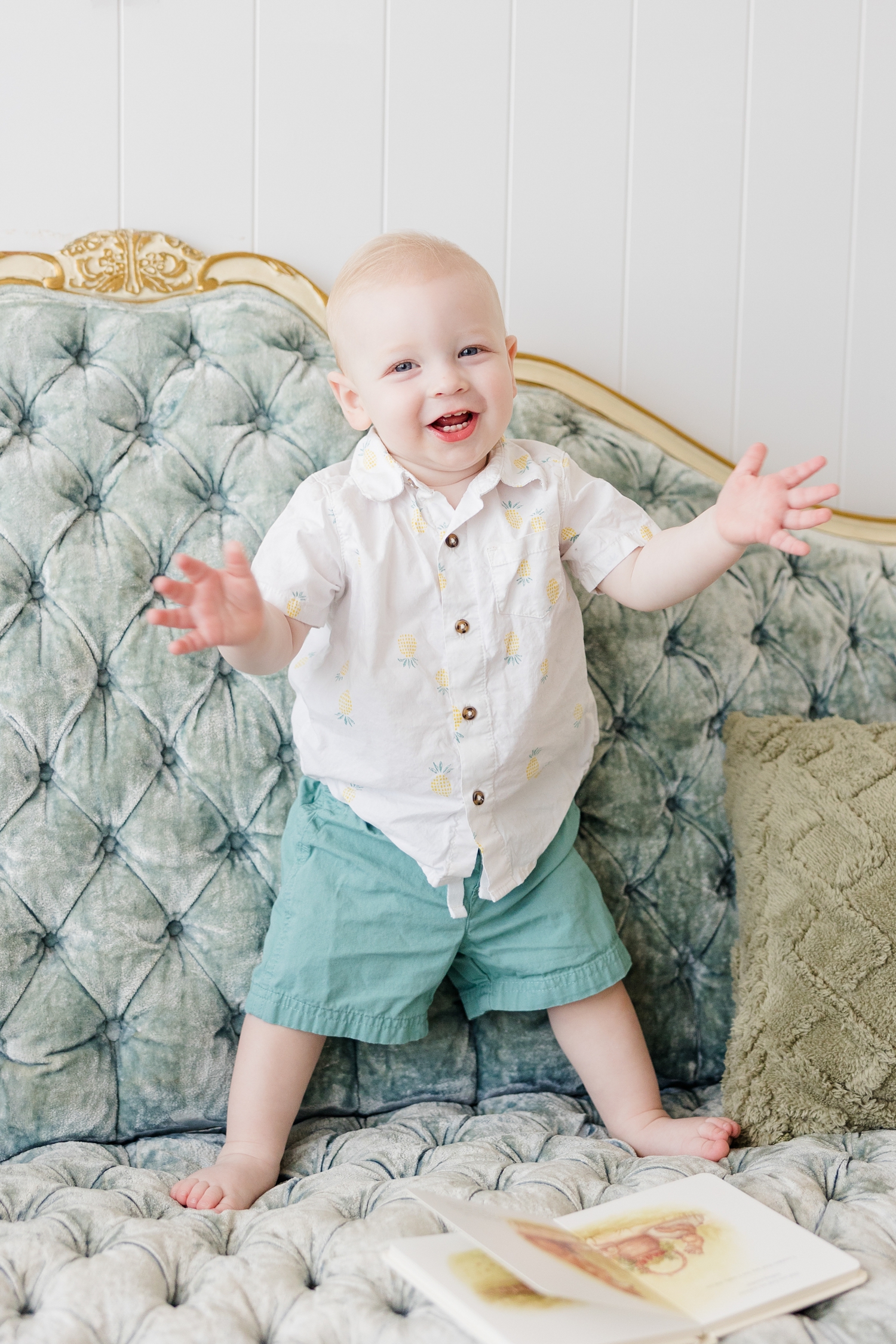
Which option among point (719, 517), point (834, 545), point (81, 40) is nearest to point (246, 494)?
point (719, 517)

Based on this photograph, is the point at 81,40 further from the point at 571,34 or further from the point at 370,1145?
the point at 370,1145

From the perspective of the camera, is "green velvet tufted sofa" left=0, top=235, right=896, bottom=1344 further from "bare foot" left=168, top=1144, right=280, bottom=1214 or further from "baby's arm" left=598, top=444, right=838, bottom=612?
"baby's arm" left=598, top=444, right=838, bottom=612

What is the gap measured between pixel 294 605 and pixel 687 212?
0.92 meters

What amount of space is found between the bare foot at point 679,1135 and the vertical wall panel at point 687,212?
96 centimetres

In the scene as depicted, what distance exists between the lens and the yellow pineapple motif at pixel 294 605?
1.05 metres

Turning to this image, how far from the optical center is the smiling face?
1.08m

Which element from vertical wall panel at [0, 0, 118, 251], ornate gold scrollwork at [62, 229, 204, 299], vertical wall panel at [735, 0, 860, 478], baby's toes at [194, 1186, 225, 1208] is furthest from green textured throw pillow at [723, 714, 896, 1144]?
vertical wall panel at [0, 0, 118, 251]

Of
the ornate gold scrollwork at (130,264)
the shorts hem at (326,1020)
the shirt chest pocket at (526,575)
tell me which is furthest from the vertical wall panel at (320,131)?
the shorts hem at (326,1020)

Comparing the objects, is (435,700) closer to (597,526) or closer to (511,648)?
(511,648)

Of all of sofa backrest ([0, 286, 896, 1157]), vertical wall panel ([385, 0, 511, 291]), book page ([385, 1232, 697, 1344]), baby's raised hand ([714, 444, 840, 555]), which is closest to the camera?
book page ([385, 1232, 697, 1344])

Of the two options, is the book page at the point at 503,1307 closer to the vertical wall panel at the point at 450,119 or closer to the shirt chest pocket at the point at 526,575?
the shirt chest pocket at the point at 526,575

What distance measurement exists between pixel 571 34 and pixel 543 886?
1.17 m

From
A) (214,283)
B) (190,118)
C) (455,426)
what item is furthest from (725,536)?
(190,118)

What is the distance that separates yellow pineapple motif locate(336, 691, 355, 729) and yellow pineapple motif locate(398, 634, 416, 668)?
0.23 feet
